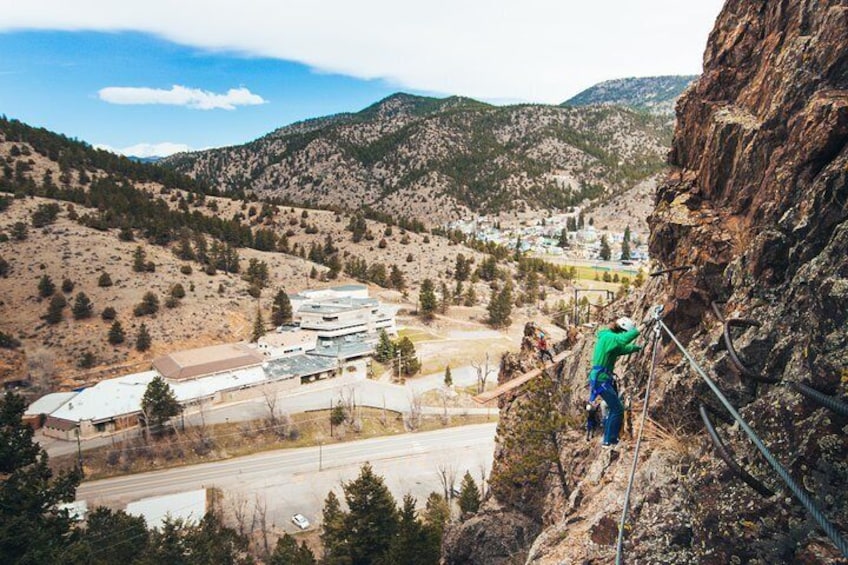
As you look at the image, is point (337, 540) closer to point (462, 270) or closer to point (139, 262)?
point (139, 262)

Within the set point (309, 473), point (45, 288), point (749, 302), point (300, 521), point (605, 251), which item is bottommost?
point (300, 521)

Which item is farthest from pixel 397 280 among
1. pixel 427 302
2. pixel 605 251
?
pixel 605 251

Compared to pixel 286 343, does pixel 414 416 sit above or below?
below

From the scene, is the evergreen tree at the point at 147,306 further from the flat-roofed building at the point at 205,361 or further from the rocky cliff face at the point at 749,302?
the rocky cliff face at the point at 749,302

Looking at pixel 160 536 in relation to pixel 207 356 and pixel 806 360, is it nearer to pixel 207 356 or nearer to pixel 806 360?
pixel 806 360

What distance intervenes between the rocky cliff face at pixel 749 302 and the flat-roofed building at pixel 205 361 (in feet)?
177

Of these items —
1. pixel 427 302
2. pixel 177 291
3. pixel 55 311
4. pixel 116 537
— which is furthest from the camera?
pixel 427 302

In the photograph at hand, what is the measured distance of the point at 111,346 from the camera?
6069cm

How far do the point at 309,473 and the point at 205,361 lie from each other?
73.7 ft

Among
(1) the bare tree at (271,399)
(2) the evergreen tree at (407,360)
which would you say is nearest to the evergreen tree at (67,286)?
(1) the bare tree at (271,399)

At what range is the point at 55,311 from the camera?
201 feet

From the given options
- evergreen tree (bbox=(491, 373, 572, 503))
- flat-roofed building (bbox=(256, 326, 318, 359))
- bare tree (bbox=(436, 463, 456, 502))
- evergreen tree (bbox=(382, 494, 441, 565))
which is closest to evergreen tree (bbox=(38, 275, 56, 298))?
flat-roofed building (bbox=(256, 326, 318, 359))

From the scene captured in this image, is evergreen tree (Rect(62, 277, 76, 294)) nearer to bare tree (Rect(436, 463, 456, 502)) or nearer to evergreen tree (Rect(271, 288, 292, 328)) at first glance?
evergreen tree (Rect(271, 288, 292, 328))

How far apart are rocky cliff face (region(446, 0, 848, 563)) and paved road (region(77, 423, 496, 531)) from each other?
3528 centimetres
